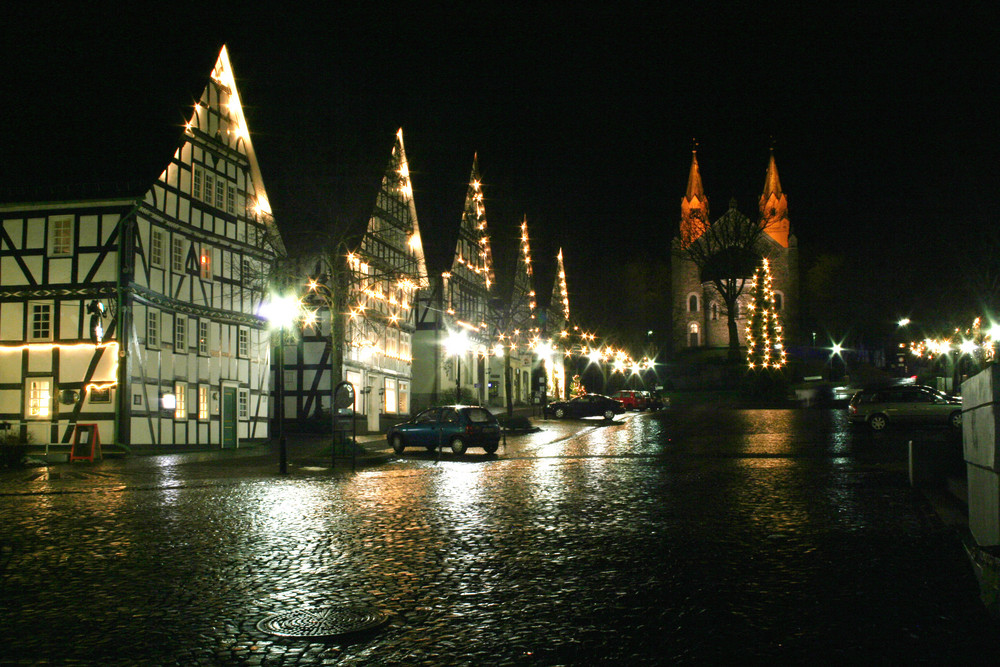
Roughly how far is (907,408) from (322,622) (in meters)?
30.3

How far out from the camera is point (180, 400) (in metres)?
31.2

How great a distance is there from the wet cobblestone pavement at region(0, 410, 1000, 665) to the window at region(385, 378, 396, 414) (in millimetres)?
28389

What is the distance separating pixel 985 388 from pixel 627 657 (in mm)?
3857

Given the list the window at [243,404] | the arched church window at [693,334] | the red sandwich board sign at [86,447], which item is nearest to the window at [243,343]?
the window at [243,404]

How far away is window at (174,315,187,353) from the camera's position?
30.8m

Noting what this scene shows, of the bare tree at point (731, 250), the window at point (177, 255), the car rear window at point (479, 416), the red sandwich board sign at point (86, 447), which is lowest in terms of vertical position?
the red sandwich board sign at point (86, 447)

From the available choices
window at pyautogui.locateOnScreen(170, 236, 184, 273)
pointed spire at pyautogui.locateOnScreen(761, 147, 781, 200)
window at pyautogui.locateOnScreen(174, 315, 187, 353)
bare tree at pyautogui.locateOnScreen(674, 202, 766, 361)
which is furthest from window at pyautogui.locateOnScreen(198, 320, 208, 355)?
pointed spire at pyautogui.locateOnScreen(761, 147, 781, 200)

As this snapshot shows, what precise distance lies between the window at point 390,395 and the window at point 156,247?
17.6 meters

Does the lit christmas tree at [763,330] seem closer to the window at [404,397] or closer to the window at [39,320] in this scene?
the window at [404,397]

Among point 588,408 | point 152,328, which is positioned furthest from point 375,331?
point 588,408

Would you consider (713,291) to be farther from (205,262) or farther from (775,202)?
(205,262)

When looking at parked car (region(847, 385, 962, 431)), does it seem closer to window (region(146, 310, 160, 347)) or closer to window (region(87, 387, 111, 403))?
window (region(146, 310, 160, 347))

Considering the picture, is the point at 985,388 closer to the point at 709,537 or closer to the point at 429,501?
the point at 709,537

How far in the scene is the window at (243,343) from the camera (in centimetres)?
3516
